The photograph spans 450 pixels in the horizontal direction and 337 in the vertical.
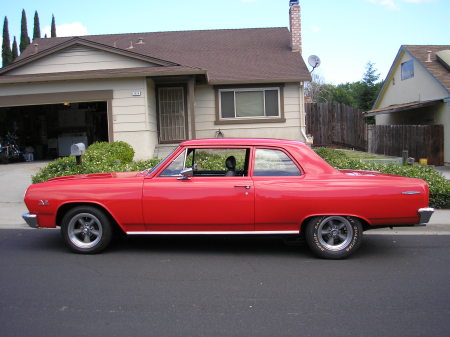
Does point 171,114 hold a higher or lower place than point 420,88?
lower

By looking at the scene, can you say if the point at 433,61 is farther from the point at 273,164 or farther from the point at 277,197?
the point at 277,197

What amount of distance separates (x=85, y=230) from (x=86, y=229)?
0.02 meters

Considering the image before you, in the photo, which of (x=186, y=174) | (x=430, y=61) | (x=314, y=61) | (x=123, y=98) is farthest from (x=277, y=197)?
(x=430, y=61)

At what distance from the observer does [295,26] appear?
1955 centimetres

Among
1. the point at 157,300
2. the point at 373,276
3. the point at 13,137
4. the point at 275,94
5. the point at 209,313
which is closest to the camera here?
the point at 209,313

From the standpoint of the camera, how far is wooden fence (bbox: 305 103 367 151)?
2283cm

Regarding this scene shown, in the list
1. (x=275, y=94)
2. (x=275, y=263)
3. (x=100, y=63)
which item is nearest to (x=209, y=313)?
(x=275, y=263)

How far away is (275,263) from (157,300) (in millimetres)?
1830

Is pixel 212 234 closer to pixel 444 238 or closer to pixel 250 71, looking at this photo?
pixel 444 238

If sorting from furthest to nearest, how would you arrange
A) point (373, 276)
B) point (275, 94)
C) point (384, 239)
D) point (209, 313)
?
point (275, 94) → point (384, 239) → point (373, 276) → point (209, 313)

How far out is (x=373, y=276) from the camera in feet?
17.4

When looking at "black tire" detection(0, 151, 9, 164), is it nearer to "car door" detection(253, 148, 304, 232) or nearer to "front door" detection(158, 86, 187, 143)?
"front door" detection(158, 86, 187, 143)

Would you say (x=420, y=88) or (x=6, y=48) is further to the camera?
(x=6, y=48)

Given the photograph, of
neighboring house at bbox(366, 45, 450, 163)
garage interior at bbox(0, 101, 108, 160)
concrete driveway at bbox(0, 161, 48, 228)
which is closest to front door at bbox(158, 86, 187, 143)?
garage interior at bbox(0, 101, 108, 160)
